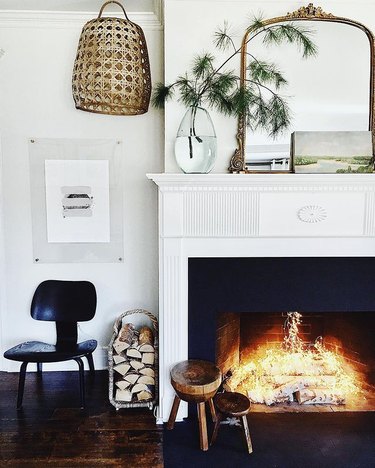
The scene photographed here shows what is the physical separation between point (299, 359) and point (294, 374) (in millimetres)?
123

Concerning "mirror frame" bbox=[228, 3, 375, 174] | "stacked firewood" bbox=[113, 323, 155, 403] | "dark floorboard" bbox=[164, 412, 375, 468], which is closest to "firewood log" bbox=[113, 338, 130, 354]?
"stacked firewood" bbox=[113, 323, 155, 403]

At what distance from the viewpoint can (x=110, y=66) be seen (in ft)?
7.29

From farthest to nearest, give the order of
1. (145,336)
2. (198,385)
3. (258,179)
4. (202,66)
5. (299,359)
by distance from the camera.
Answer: (299,359)
(145,336)
(202,66)
(258,179)
(198,385)

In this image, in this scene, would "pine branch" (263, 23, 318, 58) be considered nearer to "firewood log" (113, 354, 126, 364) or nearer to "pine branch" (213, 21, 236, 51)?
"pine branch" (213, 21, 236, 51)

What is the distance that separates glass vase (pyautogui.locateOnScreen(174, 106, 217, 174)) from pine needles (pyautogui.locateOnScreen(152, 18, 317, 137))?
92mm

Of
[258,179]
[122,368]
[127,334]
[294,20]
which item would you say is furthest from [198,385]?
[294,20]

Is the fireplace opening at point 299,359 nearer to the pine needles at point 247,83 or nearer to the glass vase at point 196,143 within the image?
the glass vase at point 196,143

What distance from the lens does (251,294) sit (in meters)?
2.35

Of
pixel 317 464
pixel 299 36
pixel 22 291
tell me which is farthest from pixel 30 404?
pixel 299 36

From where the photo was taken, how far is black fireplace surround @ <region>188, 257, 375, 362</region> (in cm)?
234

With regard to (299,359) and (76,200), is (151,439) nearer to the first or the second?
(299,359)

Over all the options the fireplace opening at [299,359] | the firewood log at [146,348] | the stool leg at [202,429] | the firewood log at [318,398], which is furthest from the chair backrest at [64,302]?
the firewood log at [318,398]

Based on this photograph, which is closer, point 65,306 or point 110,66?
point 110,66

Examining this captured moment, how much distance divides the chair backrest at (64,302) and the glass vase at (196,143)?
3.84 ft
